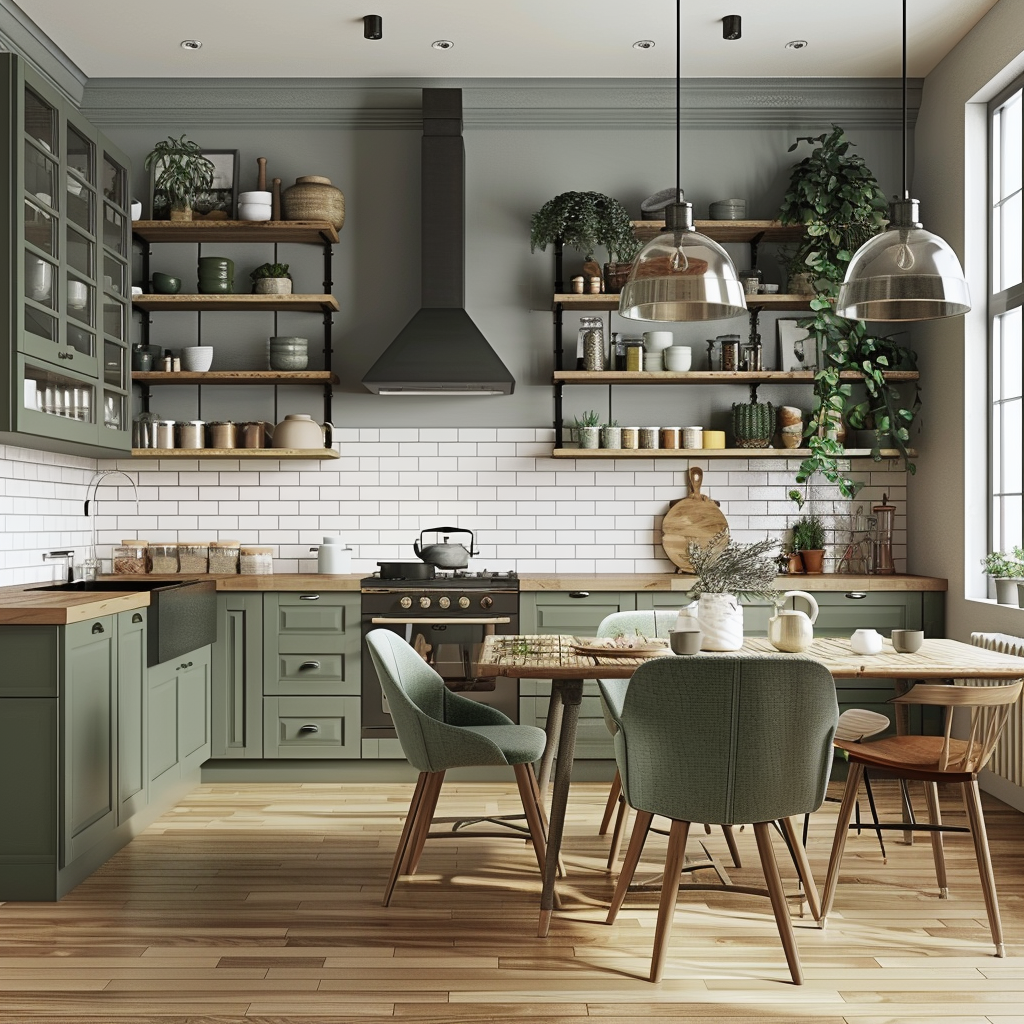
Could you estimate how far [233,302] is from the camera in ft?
17.1

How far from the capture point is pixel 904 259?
2.87 meters

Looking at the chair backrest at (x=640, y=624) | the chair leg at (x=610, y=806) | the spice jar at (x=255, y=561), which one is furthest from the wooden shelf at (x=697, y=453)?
the chair leg at (x=610, y=806)

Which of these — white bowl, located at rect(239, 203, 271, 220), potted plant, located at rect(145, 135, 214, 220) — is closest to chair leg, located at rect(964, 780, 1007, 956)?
white bowl, located at rect(239, 203, 271, 220)

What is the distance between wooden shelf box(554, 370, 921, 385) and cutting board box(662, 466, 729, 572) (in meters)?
0.54

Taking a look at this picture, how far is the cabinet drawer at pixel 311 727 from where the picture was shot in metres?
4.88

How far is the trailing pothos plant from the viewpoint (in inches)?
201

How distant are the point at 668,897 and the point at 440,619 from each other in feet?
7.43

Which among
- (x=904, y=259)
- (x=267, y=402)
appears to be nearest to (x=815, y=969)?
(x=904, y=259)

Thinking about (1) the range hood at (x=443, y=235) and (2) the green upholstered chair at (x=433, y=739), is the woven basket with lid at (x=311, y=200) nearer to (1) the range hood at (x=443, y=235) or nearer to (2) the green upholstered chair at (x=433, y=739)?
(1) the range hood at (x=443, y=235)

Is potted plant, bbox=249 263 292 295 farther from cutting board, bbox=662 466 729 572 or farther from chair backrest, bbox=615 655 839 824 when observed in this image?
chair backrest, bbox=615 655 839 824

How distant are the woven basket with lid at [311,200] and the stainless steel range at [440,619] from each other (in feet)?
6.15

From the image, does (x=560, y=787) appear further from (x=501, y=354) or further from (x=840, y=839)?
(x=501, y=354)

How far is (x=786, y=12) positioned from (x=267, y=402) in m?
3.14

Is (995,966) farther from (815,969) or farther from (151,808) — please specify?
(151,808)
